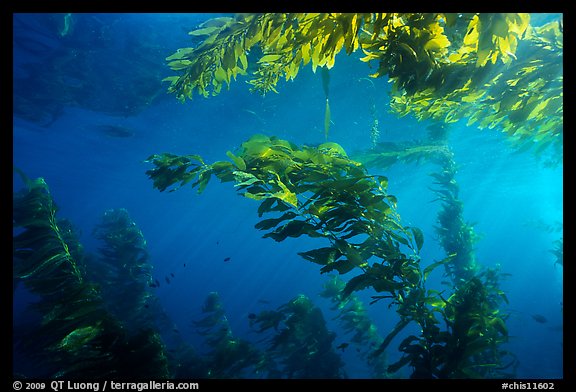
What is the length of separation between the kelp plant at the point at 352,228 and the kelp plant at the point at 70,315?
1.93m

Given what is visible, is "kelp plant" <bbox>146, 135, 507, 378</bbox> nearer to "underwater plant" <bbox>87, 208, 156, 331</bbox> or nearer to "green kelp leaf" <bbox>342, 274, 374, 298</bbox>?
"green kelp leaf" <bbox>342, 274, 374, 298</bbox>

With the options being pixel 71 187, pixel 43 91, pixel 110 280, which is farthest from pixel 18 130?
pixel 71 187

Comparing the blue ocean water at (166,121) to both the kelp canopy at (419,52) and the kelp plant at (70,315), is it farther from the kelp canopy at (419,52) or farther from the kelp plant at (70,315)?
the kelp plant at (70,315)

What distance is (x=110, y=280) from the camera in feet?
33.6

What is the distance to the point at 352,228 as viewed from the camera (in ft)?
8.14

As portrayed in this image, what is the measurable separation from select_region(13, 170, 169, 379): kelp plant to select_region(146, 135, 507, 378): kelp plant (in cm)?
193

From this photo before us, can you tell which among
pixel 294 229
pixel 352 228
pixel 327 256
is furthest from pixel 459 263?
pixel 294 229

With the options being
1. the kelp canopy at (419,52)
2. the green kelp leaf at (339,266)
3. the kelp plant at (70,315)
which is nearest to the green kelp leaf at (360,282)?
the green kelp leaf at (339,266)

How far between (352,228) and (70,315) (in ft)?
10.9

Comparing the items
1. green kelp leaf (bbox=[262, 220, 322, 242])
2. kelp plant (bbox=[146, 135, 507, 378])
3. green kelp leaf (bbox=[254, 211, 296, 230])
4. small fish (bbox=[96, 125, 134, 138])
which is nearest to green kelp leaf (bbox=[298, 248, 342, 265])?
kelp plant (bbox=[146, 135, 507, 378])

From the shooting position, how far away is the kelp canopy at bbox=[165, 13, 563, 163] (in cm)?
211

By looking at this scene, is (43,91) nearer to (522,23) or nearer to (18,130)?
(18,130)

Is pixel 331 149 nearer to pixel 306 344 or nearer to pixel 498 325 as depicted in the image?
pixel 498 325
